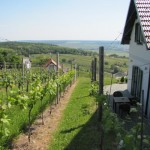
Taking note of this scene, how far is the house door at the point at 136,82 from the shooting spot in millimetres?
15312

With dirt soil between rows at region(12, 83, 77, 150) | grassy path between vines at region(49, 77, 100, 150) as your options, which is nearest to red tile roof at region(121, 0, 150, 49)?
grassy path between vines at region(49, 77, 100, 150)

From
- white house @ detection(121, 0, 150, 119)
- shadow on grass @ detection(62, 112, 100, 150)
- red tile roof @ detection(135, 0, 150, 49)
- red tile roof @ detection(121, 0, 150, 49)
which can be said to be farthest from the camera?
white house @ detection(121, 0, 150, 119)

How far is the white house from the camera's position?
13141 mm

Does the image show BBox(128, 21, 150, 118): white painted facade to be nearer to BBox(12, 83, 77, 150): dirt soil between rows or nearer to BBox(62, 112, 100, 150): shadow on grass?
BBox(62, 112, 100, 150): shadow on grass

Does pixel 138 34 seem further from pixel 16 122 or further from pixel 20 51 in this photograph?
pixel 20 51

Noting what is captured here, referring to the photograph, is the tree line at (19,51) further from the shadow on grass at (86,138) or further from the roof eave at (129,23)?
the shadow on grass at (86,138)

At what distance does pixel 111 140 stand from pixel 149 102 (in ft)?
14.7

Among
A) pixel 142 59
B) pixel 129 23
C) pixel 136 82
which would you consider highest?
pixel 129 23

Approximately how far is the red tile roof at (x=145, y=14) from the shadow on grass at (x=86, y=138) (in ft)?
13.8

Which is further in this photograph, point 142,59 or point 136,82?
point 136,82

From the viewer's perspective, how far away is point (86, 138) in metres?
9.59

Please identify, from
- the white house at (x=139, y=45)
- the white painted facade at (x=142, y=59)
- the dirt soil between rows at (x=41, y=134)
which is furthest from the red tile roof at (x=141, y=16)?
the dirt soil between rows at (x=41, y=134)

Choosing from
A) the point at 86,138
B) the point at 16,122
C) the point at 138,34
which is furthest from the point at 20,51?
the point at 86,138

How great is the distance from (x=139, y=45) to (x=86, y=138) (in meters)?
7.55
